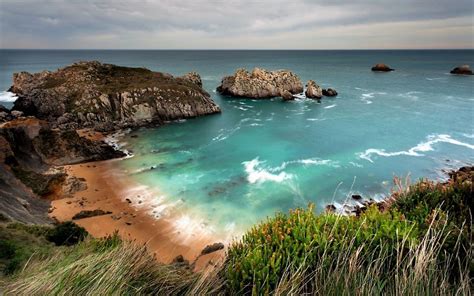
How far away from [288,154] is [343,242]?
41424 mm

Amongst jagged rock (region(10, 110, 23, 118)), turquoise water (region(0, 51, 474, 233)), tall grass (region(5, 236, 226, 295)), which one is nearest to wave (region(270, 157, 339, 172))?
turquoise water (region(0, 51, 474, 233))

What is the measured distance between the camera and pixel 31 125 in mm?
41906

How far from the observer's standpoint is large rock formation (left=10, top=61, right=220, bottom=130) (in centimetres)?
6062

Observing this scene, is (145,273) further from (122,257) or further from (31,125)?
(31,125)

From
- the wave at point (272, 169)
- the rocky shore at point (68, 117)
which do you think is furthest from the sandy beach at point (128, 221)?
the wave at point (272, 169)

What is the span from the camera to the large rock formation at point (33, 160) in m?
27.4

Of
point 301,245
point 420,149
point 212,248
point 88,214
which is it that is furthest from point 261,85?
point 301,245

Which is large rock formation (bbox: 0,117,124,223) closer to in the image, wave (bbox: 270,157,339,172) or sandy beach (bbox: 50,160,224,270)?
sandy beach (bbox: 50,160,224,270)

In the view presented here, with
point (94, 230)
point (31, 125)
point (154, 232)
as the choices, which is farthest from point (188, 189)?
point (31, 125)

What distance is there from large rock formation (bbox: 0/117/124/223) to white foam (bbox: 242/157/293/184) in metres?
19.8

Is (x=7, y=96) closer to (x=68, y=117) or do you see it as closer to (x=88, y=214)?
(x=68, y=117)

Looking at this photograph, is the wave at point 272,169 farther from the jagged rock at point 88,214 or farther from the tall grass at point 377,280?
the tall grass at point 377,280

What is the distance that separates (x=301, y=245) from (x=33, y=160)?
4179 centimetres

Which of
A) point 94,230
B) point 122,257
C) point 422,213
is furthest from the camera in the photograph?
point 94,230
